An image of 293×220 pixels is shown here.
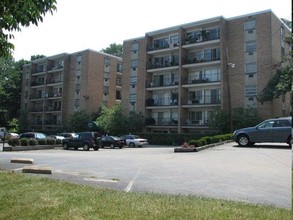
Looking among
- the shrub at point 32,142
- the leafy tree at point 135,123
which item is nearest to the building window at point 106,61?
the leafy tree at point 135,123

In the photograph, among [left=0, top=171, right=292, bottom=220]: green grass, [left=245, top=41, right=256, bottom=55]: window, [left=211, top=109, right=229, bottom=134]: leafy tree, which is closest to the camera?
[left=0, top=171, right=292, bottom=220]: green grass

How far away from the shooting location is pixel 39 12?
635 centimetres

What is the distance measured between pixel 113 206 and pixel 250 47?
38528 millimetres

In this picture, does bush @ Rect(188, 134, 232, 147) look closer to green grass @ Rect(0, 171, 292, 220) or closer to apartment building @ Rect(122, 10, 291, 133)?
apartment building @ Rect(122, 10, 291, 133)

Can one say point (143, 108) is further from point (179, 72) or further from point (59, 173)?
point (59, 173)

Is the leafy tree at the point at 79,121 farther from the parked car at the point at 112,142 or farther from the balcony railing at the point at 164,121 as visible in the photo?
the parked car at the point at 112,142

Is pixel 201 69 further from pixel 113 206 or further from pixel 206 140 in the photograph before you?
pixel 113 206

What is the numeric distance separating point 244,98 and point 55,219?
124ft

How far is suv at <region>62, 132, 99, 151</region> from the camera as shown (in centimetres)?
3017

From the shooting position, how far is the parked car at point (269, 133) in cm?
1902

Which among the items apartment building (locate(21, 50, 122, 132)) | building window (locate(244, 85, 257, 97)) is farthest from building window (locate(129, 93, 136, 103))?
building window (locate(244, 85, 257, 97))

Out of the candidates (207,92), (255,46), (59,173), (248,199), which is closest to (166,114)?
(207,92)

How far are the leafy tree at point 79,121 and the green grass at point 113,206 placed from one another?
1862 inches

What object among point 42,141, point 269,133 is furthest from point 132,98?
point 269,133
